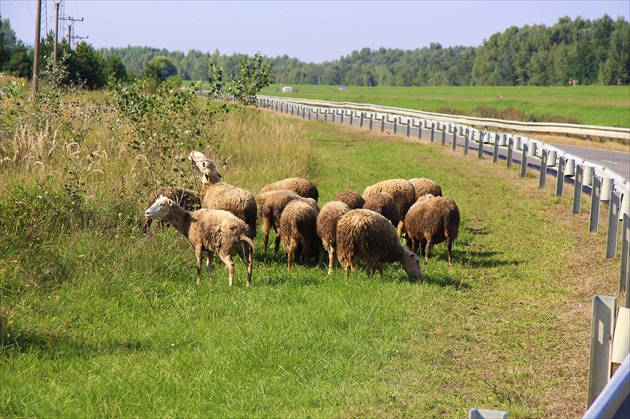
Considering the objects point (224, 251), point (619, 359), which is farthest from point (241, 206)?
point (619, 359)

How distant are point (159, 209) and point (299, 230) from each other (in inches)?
76.1

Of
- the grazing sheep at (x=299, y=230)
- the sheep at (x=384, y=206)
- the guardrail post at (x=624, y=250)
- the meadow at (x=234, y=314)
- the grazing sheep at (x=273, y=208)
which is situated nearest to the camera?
the meadow at (x=234, y=314)

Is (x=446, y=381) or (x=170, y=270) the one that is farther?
(x=170, y=270)

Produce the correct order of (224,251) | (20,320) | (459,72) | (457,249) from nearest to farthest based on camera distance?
(20,320) → (224,251) → (457,249) → (459,72)

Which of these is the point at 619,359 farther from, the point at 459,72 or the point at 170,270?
the point at 459,72

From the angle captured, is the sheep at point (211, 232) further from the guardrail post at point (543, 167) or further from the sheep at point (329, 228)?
the guardrail post at point (543, 167)

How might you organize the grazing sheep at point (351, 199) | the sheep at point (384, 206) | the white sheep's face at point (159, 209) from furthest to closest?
the grazing sheep at point (351, 199), the sheep at point (384, 206), the white sheep's face at point (159, 209)

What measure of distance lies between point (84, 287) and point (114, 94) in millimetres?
6016

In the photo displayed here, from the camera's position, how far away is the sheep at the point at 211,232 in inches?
356

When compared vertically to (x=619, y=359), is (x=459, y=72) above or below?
above

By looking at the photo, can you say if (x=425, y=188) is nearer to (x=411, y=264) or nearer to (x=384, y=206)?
(x=384, y=206)

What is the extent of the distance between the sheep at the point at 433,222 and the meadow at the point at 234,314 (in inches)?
17.3

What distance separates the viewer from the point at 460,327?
26.2 feet

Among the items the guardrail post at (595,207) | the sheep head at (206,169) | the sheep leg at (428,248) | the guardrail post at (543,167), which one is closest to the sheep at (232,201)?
the sheep head at (206,169)
